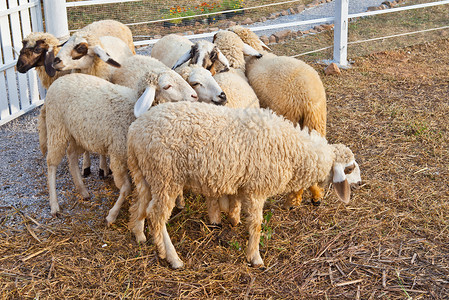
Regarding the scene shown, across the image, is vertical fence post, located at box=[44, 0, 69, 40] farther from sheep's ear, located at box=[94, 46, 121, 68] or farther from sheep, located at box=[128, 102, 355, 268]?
sheep, located at box=[128, 102, 355, 268]

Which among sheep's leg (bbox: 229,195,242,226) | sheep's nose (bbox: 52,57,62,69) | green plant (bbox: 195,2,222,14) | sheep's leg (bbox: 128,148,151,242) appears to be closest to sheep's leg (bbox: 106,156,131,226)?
sheep's leg (bbox: 128,148,151,242)

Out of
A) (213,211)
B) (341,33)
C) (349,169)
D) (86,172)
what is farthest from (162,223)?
(341,33)

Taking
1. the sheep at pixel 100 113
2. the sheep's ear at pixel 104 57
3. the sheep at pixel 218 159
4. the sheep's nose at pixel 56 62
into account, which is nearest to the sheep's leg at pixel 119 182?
the sheep at pixel 100 113

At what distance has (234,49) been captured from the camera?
16.2 ft

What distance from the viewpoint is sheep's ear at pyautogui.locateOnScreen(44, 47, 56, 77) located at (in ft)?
15.4

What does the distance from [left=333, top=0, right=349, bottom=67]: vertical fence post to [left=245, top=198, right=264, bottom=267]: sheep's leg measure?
475 centimetres

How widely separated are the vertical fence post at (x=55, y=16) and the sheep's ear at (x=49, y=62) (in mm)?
1114

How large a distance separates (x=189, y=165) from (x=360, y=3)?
808cm

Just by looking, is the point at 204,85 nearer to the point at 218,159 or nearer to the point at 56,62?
the point at 218,159

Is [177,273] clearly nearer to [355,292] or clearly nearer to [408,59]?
[355,292]

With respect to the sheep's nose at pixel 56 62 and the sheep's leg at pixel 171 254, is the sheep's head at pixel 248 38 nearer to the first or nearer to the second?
the sheep's nose at pixel 56 62

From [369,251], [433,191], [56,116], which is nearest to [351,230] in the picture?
[369,251]

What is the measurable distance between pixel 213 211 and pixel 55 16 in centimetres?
351

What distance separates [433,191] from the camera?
4195 millimetres
